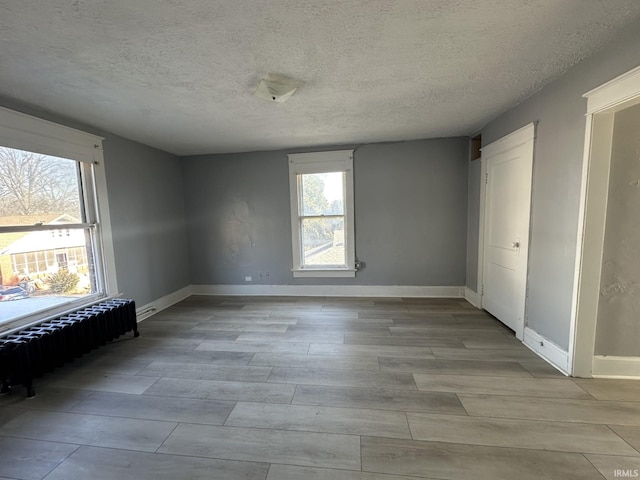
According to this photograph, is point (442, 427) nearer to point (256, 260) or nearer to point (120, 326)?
point (120, 326)

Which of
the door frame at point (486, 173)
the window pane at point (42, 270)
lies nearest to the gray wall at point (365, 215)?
the door frame at point (486, 173)

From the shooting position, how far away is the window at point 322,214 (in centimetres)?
411

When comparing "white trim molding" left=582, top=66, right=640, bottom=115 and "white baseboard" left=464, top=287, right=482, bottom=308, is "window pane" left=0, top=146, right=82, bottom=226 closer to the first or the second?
"white trim molding" left=582, top=66, right=640, bottom=115

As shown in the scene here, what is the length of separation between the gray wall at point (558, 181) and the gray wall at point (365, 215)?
1.44 meters

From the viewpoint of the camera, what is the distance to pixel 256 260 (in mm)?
4473

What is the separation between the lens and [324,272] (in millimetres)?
4309

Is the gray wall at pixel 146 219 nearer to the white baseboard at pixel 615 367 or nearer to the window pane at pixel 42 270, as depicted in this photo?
the window pane at pixel 42 270

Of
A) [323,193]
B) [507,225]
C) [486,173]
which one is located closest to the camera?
[507,225]

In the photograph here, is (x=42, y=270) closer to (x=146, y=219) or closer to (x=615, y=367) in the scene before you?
(x=146, y=219)

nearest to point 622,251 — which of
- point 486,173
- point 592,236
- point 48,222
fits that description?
point 592,236

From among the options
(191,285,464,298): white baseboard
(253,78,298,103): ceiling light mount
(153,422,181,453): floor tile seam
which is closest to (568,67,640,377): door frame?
(191,285,464,298): white baseboard

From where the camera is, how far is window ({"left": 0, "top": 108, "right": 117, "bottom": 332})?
225 cm

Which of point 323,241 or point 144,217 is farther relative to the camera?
point 323,241

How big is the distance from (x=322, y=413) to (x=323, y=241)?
2800 millimetres
